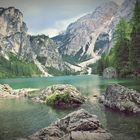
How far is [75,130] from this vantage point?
31750 millimetres

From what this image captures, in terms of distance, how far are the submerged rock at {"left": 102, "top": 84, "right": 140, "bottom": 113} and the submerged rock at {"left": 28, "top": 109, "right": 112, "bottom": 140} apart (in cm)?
1362

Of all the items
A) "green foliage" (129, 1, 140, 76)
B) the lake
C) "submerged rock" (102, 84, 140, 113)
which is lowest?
the lake

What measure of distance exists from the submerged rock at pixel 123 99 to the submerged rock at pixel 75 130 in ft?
44.7

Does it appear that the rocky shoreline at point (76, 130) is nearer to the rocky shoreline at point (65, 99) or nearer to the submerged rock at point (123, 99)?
the submerged rock at point (123, 99)

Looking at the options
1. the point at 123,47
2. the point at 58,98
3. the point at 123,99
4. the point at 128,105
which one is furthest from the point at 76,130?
the point at 123,47

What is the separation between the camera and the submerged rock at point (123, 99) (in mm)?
46281

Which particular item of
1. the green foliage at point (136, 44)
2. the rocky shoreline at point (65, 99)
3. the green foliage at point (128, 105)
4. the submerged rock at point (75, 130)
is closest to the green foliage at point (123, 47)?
the green foliage at point (136, 44)

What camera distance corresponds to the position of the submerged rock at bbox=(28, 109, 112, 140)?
97.2 ft

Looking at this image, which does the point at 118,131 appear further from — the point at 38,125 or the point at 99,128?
the point at 38,125

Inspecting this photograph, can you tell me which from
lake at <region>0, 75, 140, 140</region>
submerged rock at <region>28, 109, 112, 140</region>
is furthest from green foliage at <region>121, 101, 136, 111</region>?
submerged rock at <region>28, 109, 112, 140</region>

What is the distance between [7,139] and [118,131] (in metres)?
11.4

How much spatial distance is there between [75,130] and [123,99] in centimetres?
1802

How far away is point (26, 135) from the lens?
33.0m

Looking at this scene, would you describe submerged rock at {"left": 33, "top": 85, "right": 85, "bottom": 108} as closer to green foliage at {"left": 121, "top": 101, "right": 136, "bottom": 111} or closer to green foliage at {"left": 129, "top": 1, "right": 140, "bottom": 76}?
green foliage at {"left": 121, "top": 101, "right": 136, "bottom": 111}
